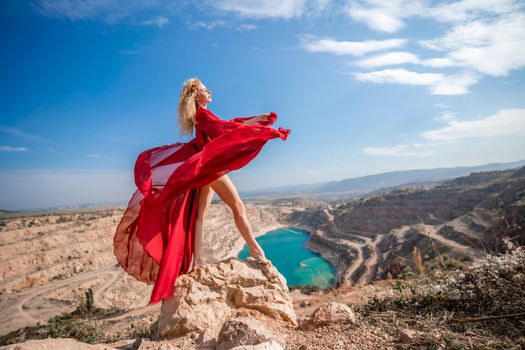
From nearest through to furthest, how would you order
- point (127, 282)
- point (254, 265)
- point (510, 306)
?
1. point (510, 306)
2. point (254, 265)
3. point (127, 282)

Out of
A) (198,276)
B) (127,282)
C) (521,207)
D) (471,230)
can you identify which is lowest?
(127,282)

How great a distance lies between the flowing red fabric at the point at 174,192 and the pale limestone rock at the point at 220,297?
222 millimetres

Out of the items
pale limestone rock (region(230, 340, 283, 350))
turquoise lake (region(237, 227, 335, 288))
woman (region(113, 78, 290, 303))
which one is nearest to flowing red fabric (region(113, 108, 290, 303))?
woman (region(113, 78, 290, 303))

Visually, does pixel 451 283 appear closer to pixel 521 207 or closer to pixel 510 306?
pixel 510 306

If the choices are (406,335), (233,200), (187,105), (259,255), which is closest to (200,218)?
(233,200)

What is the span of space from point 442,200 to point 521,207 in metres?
22.9

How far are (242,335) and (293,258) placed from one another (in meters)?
54.0

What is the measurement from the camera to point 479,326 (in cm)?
266

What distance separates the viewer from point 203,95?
12.1ft

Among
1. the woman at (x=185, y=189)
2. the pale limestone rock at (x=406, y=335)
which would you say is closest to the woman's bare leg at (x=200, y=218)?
the woman at (x=185, y=189)

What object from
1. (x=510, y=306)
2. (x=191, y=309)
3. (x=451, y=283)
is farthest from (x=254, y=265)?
(x=510, y=306)

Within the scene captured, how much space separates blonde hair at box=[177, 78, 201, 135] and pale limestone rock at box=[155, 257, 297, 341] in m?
1.93

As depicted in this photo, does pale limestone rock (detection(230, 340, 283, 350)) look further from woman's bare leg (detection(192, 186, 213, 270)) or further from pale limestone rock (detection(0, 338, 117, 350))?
woman's bare leg (detection(192, 186, 213, 270))

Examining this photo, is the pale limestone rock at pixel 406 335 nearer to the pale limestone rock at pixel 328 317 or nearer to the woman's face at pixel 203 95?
the pale limestone rock at pixel 328 317
